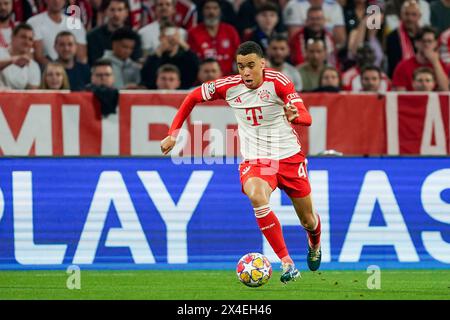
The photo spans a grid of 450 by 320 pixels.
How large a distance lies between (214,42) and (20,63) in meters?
2.94

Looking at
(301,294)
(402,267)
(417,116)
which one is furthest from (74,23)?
(301,294)

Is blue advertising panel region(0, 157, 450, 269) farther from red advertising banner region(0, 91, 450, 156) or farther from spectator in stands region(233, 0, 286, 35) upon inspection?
spectator in stands region(233, 0, 286, 35)

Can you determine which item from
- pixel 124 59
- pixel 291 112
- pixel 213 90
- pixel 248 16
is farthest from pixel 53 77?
pixel 291 112

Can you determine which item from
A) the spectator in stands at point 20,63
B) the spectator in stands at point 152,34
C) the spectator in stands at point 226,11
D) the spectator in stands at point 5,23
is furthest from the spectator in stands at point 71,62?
the spectator in stands at point 226,11

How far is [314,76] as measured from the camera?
1563 cm

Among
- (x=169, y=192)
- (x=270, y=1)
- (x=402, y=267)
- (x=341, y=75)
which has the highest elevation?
(x=270, y=1)

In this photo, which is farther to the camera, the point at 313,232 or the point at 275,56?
the point at 275,56

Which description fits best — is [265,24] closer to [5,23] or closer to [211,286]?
[5,23]

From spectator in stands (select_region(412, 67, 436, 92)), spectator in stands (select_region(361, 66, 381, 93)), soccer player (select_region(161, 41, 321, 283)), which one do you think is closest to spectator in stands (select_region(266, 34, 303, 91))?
spectator in stands (select_region(361, 66, 381, 93))

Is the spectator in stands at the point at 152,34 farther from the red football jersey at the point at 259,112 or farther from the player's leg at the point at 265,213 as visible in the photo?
the player's leg at the point at 265,213

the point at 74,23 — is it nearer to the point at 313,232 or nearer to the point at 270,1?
the point at 270,1

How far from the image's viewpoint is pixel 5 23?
15297 mm

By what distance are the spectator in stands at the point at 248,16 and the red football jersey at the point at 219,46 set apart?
561 millimetres

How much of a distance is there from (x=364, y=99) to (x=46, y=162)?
4709 mm
